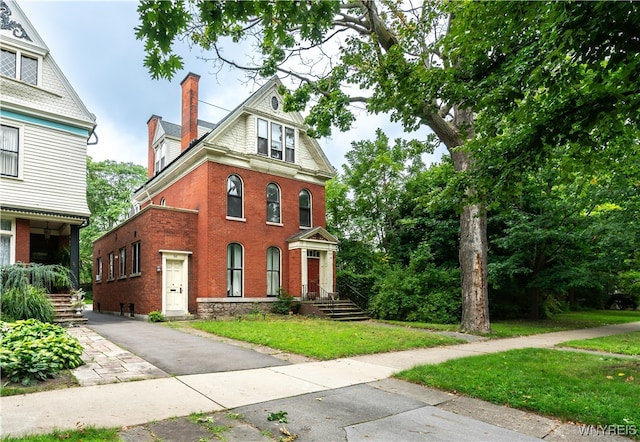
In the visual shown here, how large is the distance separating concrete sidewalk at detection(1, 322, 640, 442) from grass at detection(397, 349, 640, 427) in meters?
0.29

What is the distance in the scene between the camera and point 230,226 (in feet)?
57.8

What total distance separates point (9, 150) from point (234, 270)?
893 centimetres

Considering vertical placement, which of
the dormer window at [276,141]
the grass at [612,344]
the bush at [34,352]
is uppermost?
the dormer window at [276,141]

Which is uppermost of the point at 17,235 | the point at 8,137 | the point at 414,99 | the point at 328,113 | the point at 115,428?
the point at 328,113

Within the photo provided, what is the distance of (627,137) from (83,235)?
144 ft

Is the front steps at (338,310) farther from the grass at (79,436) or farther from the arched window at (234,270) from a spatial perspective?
the grass at (79,436)

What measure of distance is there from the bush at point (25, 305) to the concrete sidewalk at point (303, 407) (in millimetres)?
6007

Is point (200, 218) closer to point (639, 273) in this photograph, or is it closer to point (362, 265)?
point (362, 265)

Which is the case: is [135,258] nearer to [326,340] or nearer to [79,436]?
[326,340]

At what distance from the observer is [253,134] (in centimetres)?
1870

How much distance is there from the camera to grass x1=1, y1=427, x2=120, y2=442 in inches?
140

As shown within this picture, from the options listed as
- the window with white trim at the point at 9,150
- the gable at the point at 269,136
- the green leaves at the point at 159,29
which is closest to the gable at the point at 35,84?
the window with white trim at the point at 9,150

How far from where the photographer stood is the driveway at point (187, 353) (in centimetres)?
691

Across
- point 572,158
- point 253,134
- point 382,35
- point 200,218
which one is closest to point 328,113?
point 382,35
